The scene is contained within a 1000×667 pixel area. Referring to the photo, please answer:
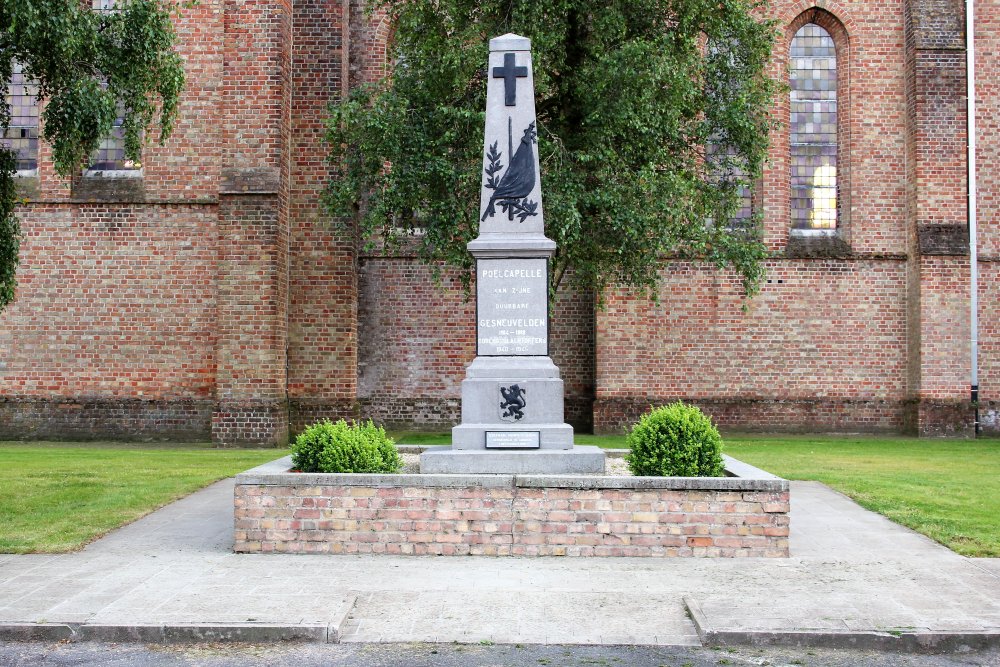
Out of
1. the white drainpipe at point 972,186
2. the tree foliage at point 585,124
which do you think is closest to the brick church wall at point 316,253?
the tree foliage at point 585,124

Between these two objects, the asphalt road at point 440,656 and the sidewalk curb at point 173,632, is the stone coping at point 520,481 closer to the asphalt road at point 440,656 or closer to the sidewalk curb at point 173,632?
the sidewalk curb at point 173,632

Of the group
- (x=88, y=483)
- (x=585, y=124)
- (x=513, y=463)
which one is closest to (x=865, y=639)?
(x=513, y=463)

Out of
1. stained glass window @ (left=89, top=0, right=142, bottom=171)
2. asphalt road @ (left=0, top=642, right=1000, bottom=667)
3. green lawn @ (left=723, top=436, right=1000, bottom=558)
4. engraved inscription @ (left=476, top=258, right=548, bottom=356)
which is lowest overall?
green lawn @ (left=723, top=436, right=1000, bottom=558)

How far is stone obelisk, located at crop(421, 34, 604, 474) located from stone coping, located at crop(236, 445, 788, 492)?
0.75 meters

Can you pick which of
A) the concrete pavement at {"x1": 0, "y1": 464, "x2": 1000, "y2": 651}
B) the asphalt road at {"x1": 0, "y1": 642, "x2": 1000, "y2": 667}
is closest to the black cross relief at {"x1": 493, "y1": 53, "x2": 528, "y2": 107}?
the concrete pavement at {"x1": 0, "y1": 464, "x2": 1000, "y2": 651}

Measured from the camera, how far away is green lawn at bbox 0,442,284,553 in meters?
8.45

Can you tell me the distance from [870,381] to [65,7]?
16.5m

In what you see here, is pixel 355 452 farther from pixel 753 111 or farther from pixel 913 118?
pixel 913 118

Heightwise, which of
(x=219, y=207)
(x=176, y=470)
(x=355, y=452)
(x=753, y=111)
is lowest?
(x=176, y=470)

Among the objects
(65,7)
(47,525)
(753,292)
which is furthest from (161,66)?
(753,292)

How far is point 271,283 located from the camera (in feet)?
58.3

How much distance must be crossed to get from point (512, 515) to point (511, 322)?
1977 mm

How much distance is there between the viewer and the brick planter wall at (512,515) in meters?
7.38

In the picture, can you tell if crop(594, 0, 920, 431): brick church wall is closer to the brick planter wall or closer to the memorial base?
the memorial base
